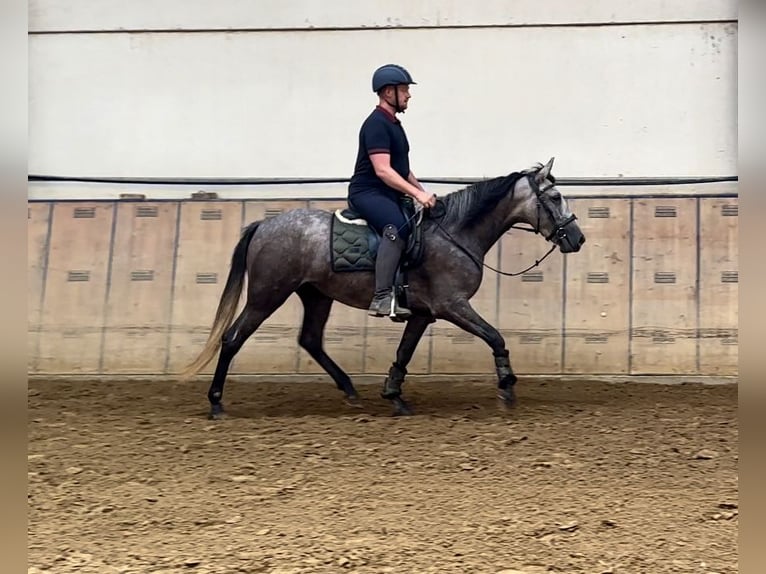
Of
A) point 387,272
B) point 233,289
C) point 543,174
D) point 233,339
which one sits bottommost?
point 233,339

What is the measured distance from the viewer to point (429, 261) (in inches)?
202

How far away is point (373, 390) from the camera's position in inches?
256

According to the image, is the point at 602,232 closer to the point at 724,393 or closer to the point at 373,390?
the point at 724,393

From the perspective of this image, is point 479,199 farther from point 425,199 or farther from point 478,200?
point 425,199

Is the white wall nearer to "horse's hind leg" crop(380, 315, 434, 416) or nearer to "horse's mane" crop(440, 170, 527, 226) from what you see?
"horse's mane" crop(440, 170, 527, 226)

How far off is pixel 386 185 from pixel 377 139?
1.07 feet

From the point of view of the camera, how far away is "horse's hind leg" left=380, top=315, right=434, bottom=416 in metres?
5.21

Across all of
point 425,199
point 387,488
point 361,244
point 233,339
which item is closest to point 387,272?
point 361,244

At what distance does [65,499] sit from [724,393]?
503 cm

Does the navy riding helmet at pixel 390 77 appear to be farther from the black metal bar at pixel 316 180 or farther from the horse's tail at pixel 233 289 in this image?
the black metal bar at pixel 316 180

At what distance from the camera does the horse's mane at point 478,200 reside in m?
5.20

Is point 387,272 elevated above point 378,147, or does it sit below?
below

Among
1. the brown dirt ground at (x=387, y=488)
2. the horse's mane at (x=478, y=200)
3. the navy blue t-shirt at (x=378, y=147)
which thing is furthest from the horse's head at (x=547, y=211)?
the brown dirt ground at (x=387, y=488)

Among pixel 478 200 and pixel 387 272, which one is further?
pixel 478 200
